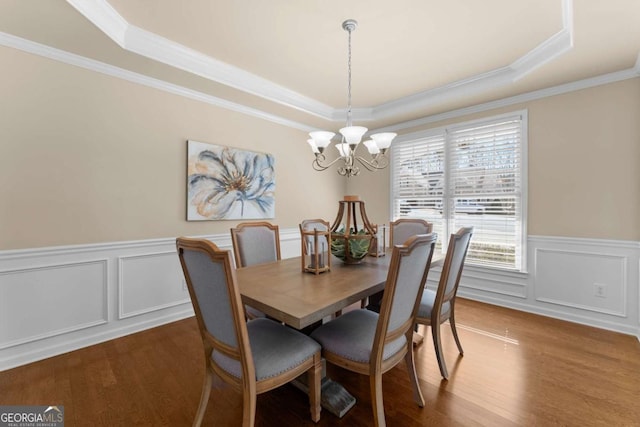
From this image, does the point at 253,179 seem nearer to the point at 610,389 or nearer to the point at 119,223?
the point at 119,223

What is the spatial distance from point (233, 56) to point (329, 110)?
1631 millimetres

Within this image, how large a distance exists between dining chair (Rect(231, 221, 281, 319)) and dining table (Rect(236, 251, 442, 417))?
0.33 meters

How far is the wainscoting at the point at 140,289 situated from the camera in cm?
215

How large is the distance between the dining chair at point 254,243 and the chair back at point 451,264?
1.42 meters

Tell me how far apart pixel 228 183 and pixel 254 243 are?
3.81 feet

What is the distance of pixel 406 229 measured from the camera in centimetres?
296

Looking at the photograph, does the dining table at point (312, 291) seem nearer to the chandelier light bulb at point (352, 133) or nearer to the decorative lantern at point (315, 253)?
the decorative lantern at point (315, 253)

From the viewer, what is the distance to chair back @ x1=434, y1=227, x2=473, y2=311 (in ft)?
6.13

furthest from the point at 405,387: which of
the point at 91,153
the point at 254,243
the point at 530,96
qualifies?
the point at 530,96

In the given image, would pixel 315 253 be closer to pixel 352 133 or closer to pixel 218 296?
pixel 218 296

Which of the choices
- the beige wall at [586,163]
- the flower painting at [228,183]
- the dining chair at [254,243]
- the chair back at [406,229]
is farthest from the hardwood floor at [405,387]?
the flower painting at [228,183]

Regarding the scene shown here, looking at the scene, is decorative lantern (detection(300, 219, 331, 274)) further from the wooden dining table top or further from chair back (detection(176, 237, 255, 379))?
chair back (detection(176, 237, 255, 379))

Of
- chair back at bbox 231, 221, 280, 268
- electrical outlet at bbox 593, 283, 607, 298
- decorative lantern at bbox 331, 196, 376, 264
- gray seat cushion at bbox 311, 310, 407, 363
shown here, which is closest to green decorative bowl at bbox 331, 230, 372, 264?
decorative lantern at bbox 331, 196, 376, 264

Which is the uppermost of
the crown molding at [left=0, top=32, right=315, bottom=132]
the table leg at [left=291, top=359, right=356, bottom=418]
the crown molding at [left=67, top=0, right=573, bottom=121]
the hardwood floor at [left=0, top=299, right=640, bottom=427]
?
the crown molding at [left=67, top=0, right=573, bottom=121]
